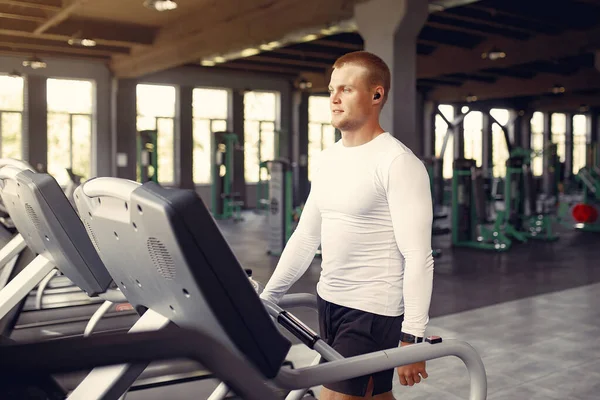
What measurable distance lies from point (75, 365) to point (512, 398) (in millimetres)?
2702

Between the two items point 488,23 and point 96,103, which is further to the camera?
point 96,103

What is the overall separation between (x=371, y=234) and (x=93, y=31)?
9.56 meters

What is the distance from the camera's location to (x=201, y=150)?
14.5m

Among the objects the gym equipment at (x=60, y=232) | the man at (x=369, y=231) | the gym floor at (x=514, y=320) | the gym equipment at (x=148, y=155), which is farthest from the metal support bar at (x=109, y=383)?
the gym equipment at (x=148, y=155)

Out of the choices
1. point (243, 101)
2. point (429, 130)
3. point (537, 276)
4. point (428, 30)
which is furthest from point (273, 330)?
point (429, 130)

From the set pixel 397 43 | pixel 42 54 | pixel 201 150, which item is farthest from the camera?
pixel 201 150

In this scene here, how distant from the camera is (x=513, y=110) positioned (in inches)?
785

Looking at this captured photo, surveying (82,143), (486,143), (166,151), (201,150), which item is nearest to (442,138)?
(486,143)

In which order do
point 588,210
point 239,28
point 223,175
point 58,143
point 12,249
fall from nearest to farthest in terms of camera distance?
point 12,249 → point 239,28 → point 588,210 → point 58,143 → point 223,175

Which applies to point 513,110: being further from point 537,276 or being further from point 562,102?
point 537,276

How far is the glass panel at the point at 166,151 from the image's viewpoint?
45.6 feet

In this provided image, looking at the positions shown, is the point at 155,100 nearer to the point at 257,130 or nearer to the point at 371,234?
the point at 257,130

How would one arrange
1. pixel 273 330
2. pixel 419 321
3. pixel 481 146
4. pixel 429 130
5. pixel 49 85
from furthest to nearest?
pixel 481 146 < pixel 429 130 < pixel 49 85 < pixel 419 321 < pixel 273 330

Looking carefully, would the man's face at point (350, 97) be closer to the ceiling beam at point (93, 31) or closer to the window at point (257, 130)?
the ceiling beam at point (93, 31)
